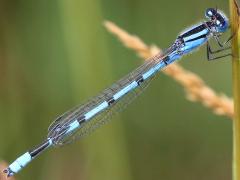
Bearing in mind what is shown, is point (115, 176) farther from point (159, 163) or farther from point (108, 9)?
point (108, 9)

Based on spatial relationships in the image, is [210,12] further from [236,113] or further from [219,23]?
[236,113]

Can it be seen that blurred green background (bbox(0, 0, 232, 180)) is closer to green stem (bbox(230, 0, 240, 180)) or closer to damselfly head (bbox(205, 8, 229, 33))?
damselfly head (bbox(205, 8, 229, 33))

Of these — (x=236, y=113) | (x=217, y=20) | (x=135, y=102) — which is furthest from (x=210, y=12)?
(x=135, y=102)

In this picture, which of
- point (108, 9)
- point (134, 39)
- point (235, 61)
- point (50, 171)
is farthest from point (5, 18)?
point (235, 61)

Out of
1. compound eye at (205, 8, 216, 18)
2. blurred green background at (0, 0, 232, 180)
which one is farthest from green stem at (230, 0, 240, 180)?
blurred green background at (0, 0, 232, 180)

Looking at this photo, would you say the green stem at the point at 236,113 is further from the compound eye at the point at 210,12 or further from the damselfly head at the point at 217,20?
the compound eye at the point at 210,12

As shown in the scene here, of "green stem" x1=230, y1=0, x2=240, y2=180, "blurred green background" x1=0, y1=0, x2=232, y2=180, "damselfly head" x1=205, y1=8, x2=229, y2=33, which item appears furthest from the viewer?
"blurred green background" x1=0, y1=0, x2=232, y2=180

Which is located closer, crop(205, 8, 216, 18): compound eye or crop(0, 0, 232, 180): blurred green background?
crop(205, 8, 216, 18): compound eye

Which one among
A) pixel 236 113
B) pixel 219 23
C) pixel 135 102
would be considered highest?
pixel 135 102
